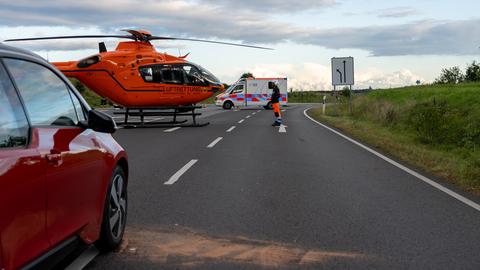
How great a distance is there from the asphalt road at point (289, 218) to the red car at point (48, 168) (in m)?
0.57

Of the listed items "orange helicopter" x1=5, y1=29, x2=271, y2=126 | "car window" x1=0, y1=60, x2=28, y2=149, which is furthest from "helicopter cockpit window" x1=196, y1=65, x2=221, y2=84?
"car window" x1=0, y1=60, x2=28, y2=149

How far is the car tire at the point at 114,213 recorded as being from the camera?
13.8 ft

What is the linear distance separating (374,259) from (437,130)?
37.9ft

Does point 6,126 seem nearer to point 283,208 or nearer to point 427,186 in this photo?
point 283,208

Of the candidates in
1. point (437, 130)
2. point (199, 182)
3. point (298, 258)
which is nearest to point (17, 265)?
point (298, 258)

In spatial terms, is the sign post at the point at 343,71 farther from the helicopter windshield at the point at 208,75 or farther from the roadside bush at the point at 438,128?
the roadside bush at the point at 438,128

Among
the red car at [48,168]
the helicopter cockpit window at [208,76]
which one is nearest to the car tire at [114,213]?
the red car at [48,168]

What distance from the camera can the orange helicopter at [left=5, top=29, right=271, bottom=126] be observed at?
65.3 feet

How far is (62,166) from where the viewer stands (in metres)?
3.21

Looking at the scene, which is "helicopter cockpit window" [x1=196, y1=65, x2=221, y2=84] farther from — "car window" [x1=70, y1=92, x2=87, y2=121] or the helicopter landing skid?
"car window" [x1=70, y1=92, x2=87, y2=121]

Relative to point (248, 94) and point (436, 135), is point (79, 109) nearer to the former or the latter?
point (436, 135)

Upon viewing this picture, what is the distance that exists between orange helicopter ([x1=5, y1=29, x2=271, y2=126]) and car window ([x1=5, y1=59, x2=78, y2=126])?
16.2 metres

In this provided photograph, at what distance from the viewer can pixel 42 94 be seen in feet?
11.3

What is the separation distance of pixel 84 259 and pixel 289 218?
92.0 inches
